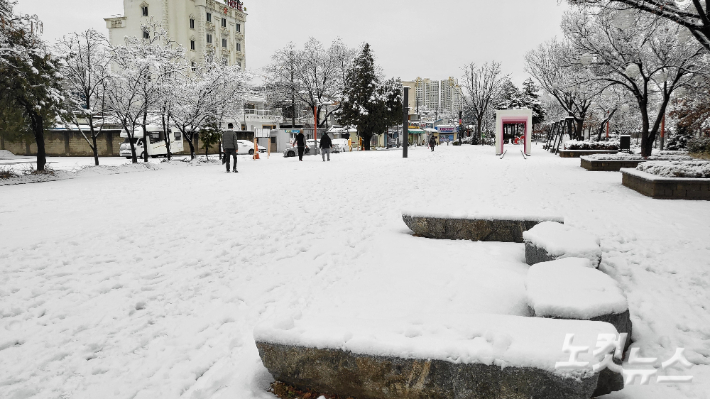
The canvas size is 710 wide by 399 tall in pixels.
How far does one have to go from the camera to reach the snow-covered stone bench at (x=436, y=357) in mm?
2203

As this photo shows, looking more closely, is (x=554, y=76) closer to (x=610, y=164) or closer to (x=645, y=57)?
(x=645, y=57)

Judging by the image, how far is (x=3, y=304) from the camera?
13.0 feet

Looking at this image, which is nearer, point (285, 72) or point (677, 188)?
point (677, 188)

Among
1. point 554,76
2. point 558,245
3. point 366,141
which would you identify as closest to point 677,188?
point 558,245

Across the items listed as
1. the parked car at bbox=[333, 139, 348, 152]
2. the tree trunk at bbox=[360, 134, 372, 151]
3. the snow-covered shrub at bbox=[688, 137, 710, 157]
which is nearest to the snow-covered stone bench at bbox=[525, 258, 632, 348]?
the snow-covered shrub at bbox=[688, 137, 710, 157]

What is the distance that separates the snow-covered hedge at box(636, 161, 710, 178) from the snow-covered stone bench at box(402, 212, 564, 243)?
5850 millimetres

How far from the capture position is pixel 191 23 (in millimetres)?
59406

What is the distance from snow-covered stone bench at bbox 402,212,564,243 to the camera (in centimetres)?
578

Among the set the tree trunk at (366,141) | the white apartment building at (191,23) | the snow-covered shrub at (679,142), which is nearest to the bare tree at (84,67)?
the snow-covered shrub at (679,142)

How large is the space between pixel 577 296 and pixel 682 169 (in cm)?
883

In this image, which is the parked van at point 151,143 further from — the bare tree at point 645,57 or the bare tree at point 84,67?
the bare tree at point 645,57

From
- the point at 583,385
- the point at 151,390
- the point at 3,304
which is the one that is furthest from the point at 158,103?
the point at 583,385

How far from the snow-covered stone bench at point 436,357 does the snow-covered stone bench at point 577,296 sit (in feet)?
0.82

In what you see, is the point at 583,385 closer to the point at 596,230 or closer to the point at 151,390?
the point at 151,390
